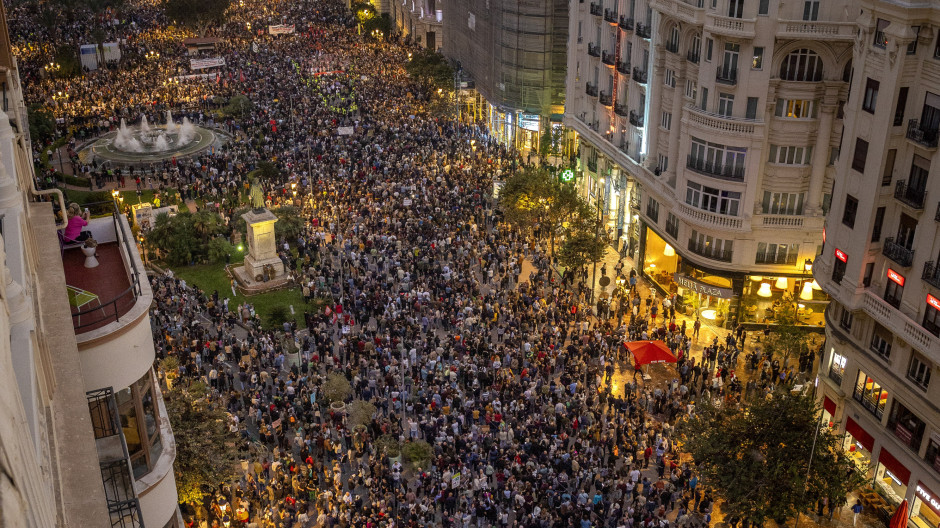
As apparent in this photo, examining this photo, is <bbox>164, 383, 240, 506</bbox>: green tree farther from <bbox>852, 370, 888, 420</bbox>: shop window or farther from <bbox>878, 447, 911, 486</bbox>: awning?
<bbox>852, 370, 888, 420</bbox>: shop window

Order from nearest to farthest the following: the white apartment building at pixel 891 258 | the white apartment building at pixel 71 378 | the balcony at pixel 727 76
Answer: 1. the white apartment building at pixel 71 378
2. the white apartment building at pixel 891 258
3. the balcony at pixel 727 76

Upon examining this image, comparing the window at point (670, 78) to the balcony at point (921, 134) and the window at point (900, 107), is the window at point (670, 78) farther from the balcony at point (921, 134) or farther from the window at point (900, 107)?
the balcony at point (921, 134)

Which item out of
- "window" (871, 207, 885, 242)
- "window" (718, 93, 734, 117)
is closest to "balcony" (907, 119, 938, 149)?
"window" (871, 207, 885, 242)

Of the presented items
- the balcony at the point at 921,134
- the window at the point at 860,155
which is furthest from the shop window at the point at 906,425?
the balcony at the point at 921,134

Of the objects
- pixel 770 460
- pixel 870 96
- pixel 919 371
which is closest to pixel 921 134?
pixel 870 96

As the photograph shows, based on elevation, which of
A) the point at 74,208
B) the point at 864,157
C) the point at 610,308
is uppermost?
the point at 74,208

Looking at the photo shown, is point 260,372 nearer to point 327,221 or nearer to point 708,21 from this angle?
point 327,221

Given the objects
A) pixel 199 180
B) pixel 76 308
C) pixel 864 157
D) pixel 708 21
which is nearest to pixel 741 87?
pixel 708 21
